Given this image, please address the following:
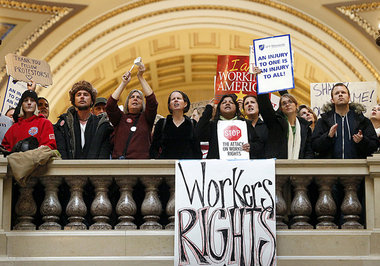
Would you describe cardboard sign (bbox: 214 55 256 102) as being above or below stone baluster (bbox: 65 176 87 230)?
above

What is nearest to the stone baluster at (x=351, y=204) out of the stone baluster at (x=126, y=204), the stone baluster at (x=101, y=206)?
the stone baluster at (x=126, y=204)

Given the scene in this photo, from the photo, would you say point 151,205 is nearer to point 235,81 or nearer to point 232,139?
point 232,139

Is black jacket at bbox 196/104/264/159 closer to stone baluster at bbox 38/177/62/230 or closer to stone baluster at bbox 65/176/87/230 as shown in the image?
stone baluster at bbox 65/176/87/230

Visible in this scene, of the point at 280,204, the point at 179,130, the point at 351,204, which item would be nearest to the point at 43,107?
the point at 179,130


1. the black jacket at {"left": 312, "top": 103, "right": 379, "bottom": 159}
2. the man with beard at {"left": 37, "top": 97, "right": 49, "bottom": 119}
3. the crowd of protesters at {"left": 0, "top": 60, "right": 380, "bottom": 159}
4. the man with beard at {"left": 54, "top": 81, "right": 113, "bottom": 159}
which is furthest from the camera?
the man with beard at {"left": 37, "top": 97, "right": 49, "bottom": 119}

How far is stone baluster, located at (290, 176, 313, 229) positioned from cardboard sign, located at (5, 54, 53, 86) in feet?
12.9

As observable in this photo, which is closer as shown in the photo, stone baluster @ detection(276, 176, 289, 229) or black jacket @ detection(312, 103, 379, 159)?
stone baluster @ detection(276, 176, 289, 229)

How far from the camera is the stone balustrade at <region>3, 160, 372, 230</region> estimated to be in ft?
26.3

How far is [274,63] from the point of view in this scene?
10.0 meters

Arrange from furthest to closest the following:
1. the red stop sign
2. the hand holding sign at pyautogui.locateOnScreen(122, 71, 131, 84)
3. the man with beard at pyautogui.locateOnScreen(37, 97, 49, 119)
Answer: the man with beard at pyautogui.locateOnScreen(37, 97, 49, 119), the hand holding sign at pyautogui.locateOnScreen(122, 71, 131, 84), the red stop sign

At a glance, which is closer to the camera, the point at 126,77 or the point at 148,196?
the point at 148,196

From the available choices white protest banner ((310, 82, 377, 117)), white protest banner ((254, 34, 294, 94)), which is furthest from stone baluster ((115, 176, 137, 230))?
white protest banner ((310, 82, 377, 117))

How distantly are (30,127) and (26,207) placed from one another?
89 cm

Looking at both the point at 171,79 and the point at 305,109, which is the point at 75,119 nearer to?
the point at 305,109
